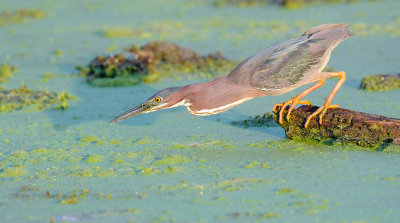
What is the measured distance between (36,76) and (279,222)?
5933 millimetres

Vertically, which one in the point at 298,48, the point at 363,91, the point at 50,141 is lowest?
the point at 50,141

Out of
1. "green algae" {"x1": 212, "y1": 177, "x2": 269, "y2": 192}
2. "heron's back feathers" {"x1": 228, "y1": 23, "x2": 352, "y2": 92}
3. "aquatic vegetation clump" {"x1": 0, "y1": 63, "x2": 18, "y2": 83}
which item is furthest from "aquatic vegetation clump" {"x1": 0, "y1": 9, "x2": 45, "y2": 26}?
"green algae" {"x1": 212, "y1": 177, "x2": 269, "y2": 192}

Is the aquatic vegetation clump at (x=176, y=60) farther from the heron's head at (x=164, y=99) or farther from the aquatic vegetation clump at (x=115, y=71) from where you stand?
the heron's head at (x=164, y=99)

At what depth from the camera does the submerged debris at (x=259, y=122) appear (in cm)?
636

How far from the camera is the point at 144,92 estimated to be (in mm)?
7957

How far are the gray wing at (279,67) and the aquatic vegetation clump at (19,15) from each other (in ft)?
27.3

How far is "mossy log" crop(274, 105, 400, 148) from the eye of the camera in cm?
523

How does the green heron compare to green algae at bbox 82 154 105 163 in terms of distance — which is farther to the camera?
the green heron

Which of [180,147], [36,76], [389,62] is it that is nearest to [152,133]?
[180,147]

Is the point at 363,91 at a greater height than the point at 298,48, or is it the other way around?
the point at 298,48

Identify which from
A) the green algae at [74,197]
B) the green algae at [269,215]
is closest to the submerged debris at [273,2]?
the green algae at [74,197]

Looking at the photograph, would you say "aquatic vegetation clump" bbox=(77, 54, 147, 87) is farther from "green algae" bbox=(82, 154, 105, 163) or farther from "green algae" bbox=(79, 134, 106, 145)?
"green algae" bbox=(82, 154, 105, 163)

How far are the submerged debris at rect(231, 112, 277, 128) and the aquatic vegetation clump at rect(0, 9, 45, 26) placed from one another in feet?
25.6

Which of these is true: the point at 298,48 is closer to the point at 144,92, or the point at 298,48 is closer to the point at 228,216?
the point at 228,216
